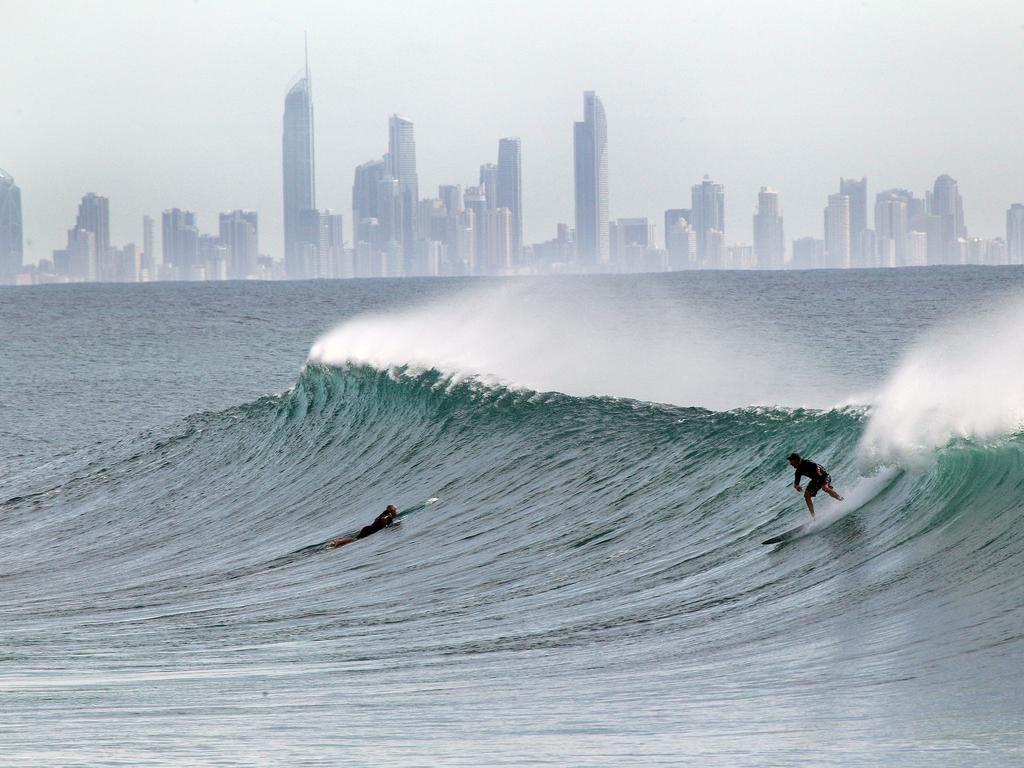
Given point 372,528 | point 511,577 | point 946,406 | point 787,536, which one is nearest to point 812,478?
point 787,536

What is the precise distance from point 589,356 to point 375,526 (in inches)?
1010

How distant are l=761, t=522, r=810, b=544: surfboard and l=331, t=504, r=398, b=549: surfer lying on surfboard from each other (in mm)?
5497

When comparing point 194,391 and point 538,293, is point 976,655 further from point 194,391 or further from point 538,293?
point 538,293

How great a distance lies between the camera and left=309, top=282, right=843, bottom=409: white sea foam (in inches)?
1163

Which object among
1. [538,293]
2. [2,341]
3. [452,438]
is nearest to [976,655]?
[452,438]

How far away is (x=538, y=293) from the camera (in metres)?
101

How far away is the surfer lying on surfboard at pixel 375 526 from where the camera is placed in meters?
16.8

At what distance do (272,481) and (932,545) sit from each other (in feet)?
44.7

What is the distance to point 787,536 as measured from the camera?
13.2 metres

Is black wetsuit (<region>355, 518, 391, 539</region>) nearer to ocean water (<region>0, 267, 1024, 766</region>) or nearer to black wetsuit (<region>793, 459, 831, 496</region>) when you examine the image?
ocean water (<region>0, 267, 1024, 766</region>)

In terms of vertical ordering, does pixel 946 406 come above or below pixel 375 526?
above

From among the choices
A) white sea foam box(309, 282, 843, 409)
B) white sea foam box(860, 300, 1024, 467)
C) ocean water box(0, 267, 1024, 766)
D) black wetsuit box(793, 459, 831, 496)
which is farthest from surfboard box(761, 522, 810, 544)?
white sea foam box(309, 282, 843, 409)

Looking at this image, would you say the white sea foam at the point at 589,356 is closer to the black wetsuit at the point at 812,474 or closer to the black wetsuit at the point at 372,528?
the black wetsuit at the point at 372,528

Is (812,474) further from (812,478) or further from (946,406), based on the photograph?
(946,406)
